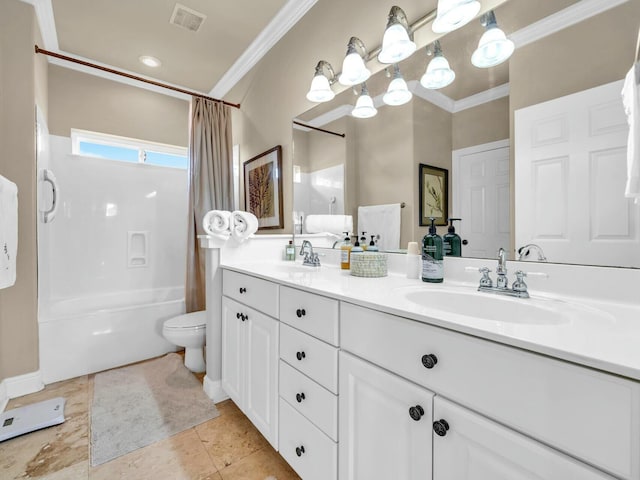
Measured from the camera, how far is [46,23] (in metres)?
2.23

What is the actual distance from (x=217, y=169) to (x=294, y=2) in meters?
1.43

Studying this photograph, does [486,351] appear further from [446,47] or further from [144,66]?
[144,66]

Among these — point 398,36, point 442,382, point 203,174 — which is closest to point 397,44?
point 398,36

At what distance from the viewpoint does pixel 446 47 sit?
128cm

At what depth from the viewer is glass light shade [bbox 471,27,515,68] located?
1.09 meters

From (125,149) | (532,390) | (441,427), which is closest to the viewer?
(532,390)

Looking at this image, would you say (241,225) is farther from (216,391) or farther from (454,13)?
(454,13)

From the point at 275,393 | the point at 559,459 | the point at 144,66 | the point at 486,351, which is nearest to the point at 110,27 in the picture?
the point at 144,66

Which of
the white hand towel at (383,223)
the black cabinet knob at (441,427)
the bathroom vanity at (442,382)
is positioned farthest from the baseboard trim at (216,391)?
the black cabinet knob at (441,427)

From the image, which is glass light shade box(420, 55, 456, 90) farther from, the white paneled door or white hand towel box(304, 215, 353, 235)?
white hand towel box(304, 215, 353, 235)

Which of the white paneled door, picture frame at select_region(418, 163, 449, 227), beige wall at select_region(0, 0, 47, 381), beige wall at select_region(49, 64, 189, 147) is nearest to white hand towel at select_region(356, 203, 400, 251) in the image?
picture frame at select_region(418, 163, 449, 227)

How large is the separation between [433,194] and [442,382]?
85 centimetres

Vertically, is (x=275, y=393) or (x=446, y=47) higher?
(x=446, y=47)

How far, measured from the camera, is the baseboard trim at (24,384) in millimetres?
1846
